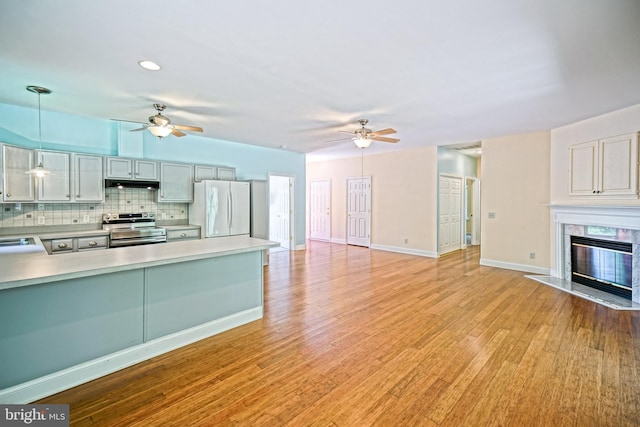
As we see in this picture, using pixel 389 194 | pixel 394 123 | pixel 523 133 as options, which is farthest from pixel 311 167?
pixel 523 133

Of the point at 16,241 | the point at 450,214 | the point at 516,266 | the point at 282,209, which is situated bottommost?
the point at 516,266

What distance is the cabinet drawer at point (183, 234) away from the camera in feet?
17.0

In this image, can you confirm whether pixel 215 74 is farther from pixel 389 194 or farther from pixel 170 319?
pixel 389 194

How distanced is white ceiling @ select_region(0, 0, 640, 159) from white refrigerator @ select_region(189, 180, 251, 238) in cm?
148

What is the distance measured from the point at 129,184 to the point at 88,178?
0.53m

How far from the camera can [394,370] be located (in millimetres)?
2350

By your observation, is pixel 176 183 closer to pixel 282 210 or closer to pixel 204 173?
pixel 204 173

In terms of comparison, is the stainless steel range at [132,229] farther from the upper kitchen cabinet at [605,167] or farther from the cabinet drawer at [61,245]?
the upper kitchen cabinet at [605,167]

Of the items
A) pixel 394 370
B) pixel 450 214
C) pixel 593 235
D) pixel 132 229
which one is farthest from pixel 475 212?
pixel 132 229

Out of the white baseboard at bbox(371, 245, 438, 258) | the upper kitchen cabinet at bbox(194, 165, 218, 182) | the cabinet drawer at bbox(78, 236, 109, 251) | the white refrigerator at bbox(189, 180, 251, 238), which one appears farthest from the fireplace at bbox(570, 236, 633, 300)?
A: the cabinet drawer at bbox(78, 236, 109, 251)

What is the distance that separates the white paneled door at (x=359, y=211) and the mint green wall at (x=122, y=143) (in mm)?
2198

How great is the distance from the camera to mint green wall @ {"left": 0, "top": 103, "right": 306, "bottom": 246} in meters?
4.18

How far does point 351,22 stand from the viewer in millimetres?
2164

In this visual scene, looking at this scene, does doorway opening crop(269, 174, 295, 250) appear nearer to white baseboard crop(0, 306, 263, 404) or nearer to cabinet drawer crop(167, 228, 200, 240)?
cabinet drawer crop(167, 228, 200, 240)
